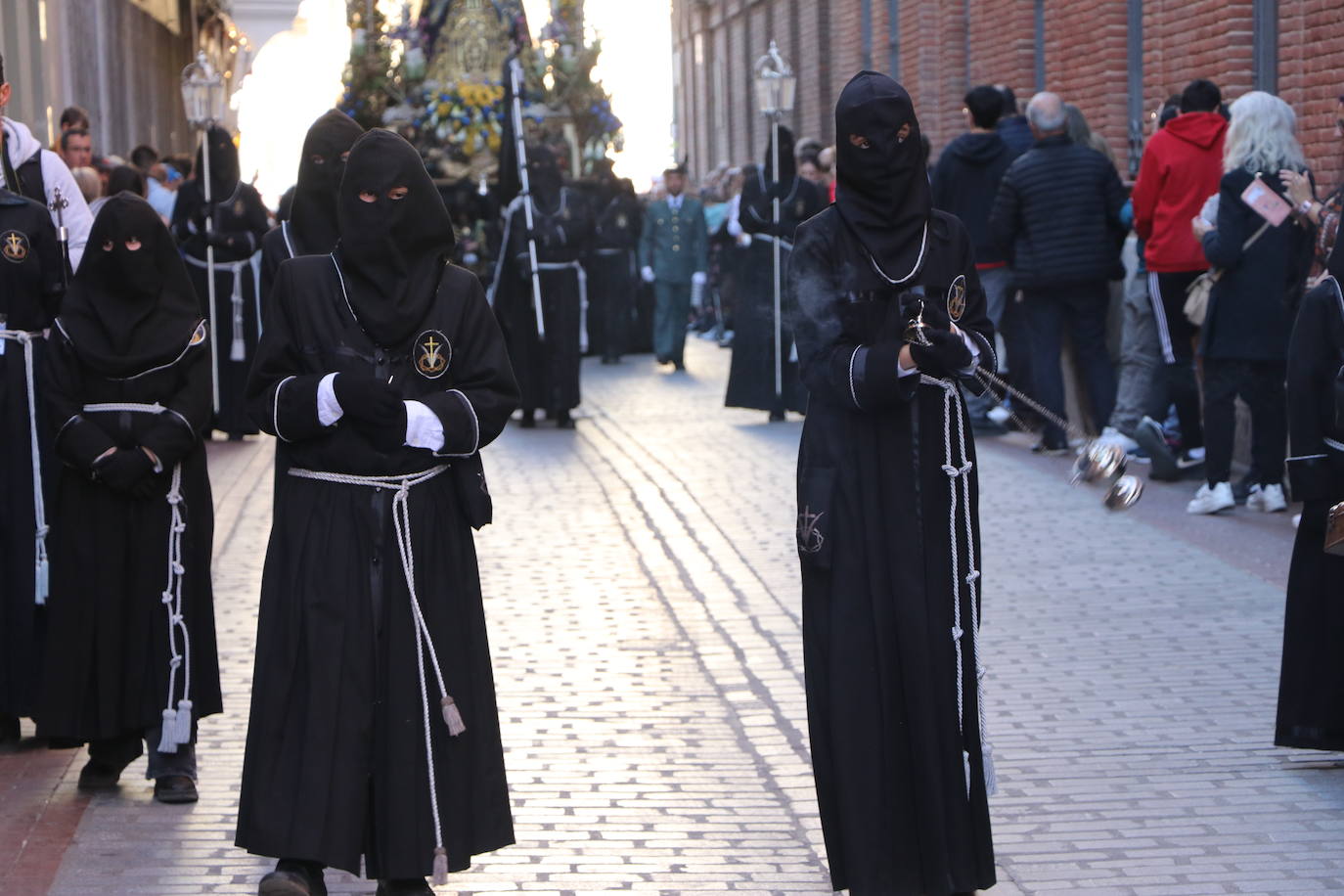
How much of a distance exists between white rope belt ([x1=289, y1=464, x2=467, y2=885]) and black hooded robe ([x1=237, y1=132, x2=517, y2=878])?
1cm

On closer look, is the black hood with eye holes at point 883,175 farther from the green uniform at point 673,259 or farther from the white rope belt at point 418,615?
the green uniform at point 673,259

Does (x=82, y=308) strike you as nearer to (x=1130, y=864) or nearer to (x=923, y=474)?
(x=923, y=474)

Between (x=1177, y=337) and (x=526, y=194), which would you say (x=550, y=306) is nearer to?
(x=526, y=194)

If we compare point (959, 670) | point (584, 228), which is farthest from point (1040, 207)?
point (959, 670)

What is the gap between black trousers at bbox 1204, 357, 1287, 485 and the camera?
11.0 meters

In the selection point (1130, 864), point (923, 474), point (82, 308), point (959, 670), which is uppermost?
point (82, 308)

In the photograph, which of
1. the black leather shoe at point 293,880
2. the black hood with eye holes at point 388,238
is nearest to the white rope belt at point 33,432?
the black leather shoe at point 293,880

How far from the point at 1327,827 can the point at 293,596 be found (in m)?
2.83

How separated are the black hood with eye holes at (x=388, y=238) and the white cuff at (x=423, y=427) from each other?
19 centimetres

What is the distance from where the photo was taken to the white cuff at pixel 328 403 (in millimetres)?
4961

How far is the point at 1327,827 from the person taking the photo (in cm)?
591

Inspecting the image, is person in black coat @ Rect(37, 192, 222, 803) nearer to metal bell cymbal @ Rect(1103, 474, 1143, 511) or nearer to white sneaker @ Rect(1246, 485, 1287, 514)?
metal bell cymbal @ Rect(1103, 474, 1143, 511)

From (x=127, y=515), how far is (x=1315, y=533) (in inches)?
137

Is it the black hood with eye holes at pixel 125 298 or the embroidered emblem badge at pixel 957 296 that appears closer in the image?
the embroidered emblem badge at pixel 957 296
